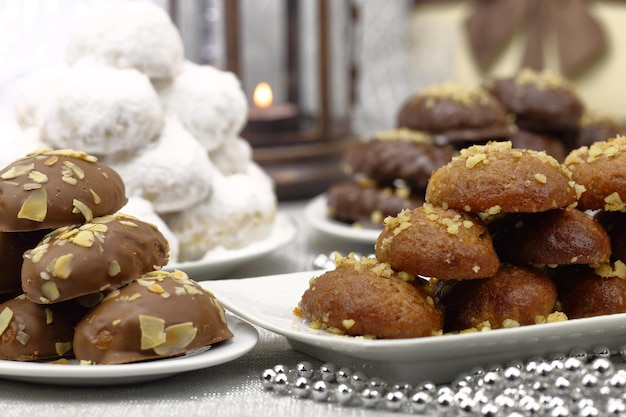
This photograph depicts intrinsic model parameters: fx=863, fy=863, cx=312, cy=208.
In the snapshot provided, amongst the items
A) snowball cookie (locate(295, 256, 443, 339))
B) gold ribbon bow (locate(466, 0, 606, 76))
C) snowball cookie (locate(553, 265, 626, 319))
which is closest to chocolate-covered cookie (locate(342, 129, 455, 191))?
snowball cookie (locate(553, 265, 626, 319))

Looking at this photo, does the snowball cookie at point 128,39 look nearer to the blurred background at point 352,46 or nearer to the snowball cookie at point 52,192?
the blurred background at point 352,46

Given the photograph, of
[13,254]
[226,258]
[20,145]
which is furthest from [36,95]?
[13,254]

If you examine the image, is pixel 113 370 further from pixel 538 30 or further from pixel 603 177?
pixel 538 30

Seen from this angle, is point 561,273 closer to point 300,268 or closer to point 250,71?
point 300,268

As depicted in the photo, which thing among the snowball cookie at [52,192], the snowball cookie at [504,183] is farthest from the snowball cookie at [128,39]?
the snowball cookie at [504,183]

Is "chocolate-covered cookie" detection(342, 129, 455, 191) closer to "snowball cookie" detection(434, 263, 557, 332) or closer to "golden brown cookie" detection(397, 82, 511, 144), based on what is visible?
"golden brown cookie" detection(397, 82, 511, 144)
